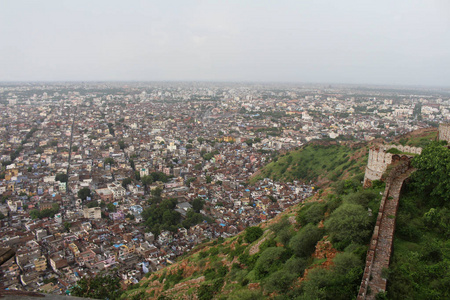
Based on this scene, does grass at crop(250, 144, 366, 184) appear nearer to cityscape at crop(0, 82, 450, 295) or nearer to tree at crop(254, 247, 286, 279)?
cityscape at crop(0, 82, 450, 295)

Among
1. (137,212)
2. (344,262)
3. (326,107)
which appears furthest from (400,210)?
(326,107)

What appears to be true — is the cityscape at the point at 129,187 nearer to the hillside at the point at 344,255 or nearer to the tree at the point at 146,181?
the tree at the point at 146,181

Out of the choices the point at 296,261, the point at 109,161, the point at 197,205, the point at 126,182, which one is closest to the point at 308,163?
the point at 197,205

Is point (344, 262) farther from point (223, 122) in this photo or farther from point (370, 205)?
point (223, 122)

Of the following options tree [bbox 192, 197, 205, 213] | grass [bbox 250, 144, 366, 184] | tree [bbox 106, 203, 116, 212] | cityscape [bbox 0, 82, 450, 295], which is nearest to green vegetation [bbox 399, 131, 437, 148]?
grass [bbox 250, 144, 366, 184]

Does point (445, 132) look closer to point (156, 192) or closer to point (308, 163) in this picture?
point (308, 163)

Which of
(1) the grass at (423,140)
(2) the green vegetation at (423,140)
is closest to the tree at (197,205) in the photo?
(2) the green vegetation at (423,140)

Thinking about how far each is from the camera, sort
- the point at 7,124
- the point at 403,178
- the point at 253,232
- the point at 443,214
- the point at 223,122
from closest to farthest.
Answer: the point at 443,214, the point at 403,178, the point at 253,232, the point at 7,124, the point at 223,122
